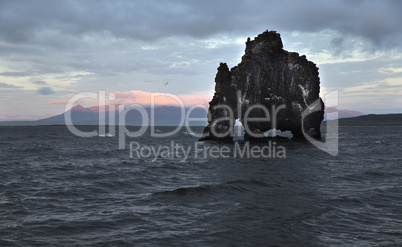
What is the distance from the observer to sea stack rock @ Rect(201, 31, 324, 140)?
68.2 meters

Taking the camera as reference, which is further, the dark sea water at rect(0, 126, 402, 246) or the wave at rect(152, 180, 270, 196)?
the wave at rect(152, 180, 270, 196)

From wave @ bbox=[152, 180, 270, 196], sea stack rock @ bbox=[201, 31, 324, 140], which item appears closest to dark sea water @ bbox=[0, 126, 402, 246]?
wave @ bbox=[152, 180, 270, 196]

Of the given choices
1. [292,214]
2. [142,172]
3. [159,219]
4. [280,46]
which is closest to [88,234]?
[159,219]

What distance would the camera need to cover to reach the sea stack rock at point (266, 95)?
68.2 metres

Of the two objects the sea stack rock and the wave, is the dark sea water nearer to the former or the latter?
the wave

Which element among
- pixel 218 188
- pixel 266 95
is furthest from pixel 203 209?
pixel 266 95

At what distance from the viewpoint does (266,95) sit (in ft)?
226

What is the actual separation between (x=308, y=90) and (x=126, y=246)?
6590 cm

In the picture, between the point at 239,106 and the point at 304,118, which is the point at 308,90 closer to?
the point at 304,118

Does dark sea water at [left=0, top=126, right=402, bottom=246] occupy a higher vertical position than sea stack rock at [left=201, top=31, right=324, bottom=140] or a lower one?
lower

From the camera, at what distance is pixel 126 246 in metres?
10.2

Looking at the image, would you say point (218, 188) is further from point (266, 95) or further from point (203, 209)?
point (266, 95)

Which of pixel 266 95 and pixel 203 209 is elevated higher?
pixel 266 95

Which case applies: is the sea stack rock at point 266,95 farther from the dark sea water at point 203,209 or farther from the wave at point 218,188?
the wave at point 218,188
